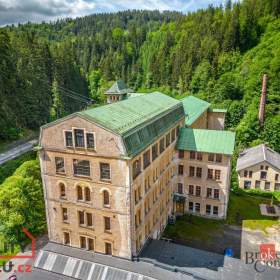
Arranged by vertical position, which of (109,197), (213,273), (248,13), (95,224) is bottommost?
(213,273)

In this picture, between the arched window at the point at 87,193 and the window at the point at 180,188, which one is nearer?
the arched window at the point at 87,193

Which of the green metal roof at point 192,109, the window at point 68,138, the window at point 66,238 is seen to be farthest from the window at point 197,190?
the window at point 68,138

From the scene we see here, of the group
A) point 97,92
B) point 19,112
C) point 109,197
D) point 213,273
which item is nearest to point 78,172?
point 109,197

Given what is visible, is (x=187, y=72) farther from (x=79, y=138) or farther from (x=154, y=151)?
(x=79, y=138)

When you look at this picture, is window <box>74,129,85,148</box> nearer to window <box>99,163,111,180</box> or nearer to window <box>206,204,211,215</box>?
window <box>99,163,111,180</box>

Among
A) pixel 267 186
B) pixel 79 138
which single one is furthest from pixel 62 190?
pixel 267 186

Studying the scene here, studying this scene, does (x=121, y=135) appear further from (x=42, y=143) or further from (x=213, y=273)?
(x=213, y=273)

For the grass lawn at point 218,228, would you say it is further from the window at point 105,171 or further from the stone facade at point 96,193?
the window at point 105,171
